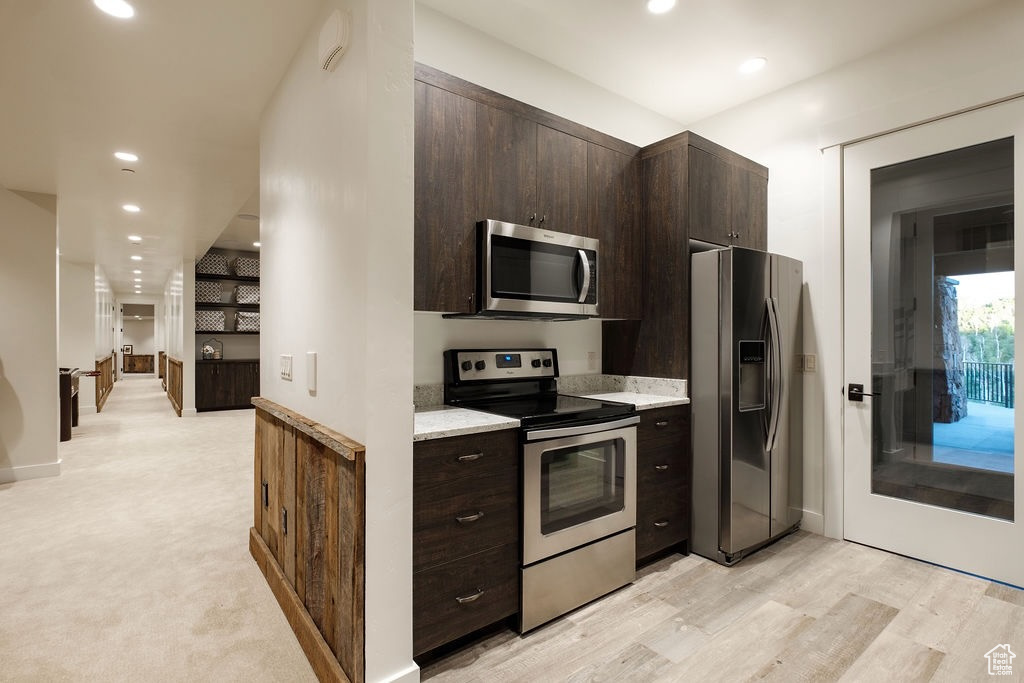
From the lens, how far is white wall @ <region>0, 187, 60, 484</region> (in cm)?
418

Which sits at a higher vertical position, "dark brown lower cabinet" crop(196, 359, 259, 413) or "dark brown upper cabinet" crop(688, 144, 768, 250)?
"dark brown upper cabinet" crop(688, 144, 768, 250)

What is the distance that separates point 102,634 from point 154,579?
49 centimetres

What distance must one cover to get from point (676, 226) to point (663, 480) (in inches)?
55.6

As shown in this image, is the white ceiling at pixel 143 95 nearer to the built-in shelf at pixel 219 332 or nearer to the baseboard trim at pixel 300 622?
the baseboard trim at pixel 300 622

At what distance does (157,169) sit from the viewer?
143 inches

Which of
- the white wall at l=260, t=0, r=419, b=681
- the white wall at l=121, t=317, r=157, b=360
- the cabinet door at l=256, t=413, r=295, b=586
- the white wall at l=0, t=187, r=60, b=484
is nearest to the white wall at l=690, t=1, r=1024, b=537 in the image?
the white wall at l=260, t=0, r=419, b=681

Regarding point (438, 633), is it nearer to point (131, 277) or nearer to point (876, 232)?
point (876, 232)

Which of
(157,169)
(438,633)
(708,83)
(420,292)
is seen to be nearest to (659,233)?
(708,83)

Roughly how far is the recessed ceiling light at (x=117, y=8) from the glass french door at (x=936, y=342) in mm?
3621

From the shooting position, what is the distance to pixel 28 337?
4.27 metres

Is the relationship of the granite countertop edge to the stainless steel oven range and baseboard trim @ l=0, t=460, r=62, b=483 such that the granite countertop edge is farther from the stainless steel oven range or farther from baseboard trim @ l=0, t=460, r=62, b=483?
baseboard trim @ l=0, t=460, r=62, b=483

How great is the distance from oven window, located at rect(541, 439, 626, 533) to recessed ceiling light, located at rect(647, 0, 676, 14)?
2.12 metres

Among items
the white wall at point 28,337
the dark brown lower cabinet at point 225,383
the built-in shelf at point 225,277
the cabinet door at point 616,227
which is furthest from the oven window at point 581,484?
the built-in shelf at point 225,277

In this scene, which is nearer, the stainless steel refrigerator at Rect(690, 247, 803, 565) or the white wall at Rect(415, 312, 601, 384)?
the white wall at Rect(415, 312, 601, 384)
